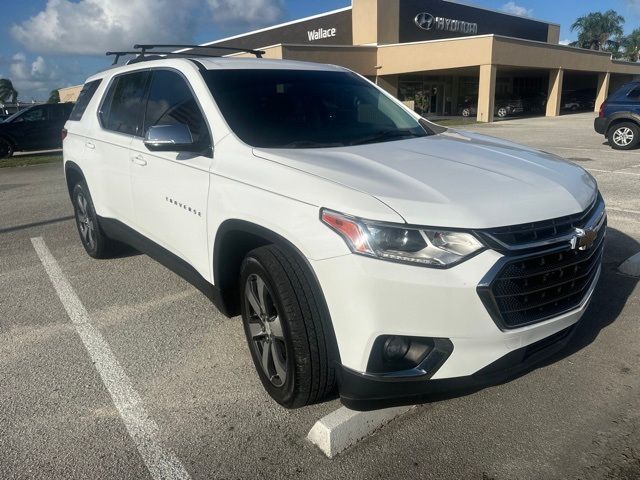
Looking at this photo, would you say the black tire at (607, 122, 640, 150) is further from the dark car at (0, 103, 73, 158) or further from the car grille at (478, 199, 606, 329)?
the dark car at (0, 103, 73, 158)

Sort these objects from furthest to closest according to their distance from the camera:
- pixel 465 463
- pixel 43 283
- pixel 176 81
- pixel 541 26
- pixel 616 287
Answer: pixel 541 26 < pixel 43 283 < pixel 616 287 < pixel 176 81 < pixel 465 463

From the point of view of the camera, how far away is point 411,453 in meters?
2.54

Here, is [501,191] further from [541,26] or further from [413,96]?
[541,26]

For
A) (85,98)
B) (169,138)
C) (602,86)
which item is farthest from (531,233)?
(602,86)

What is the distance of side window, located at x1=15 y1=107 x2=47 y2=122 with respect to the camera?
702 inches

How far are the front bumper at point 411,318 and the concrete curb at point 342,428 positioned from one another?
255mm

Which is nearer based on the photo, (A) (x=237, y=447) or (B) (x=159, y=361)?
(A) (x=237, y=447)

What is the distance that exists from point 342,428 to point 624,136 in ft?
45.6

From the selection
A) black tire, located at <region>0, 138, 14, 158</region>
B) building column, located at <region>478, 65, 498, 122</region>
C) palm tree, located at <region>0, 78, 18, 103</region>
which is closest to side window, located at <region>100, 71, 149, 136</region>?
black tire, located at <region>0, 138, 14, 158</region>

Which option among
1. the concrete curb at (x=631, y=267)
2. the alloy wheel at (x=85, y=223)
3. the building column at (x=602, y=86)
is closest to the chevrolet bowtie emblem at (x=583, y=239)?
the concrete curb at (x=631, y=267)

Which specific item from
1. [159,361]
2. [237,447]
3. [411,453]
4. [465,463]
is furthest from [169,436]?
[465,463]

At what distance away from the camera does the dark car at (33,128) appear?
1767 centimetres

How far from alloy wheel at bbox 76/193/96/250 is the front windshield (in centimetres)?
254

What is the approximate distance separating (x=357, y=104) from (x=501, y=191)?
1723 mm
